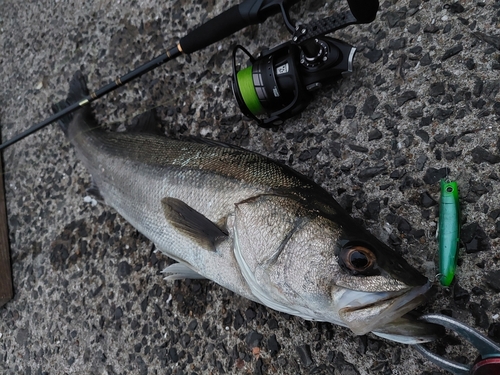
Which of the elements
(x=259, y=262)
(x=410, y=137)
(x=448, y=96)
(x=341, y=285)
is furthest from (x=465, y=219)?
(x=259, y=262)

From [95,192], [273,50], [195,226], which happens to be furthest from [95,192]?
[273,50]

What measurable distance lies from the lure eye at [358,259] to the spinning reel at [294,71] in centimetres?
85

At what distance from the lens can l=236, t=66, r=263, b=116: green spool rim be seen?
196 cm

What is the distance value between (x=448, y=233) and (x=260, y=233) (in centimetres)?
72

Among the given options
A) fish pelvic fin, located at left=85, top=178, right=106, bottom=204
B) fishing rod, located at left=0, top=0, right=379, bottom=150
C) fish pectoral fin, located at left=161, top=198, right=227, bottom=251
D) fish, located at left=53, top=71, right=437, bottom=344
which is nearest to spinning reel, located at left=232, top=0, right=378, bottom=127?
fishing rod, located at left=0, top=0, right=379, bottom=150

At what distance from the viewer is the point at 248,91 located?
197 cm

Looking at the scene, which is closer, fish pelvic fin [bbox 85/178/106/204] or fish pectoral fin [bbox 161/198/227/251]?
fish pectoral fin [bbox 161/198/227/251]

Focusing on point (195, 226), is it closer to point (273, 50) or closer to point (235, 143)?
point (235, 143)

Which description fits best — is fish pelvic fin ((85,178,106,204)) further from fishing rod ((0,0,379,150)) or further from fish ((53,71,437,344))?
fishing rod ((0,0,379,150))

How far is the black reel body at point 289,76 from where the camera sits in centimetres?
181

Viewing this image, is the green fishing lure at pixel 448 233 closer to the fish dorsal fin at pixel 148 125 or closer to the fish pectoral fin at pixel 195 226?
the fish pectoral fin at pixel 195 226

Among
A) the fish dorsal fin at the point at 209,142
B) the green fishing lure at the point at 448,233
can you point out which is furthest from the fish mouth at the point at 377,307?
the fish dorsal fin at the point at 209,142

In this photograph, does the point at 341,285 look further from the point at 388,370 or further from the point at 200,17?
the point at 200,17

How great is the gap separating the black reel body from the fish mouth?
100 cm
